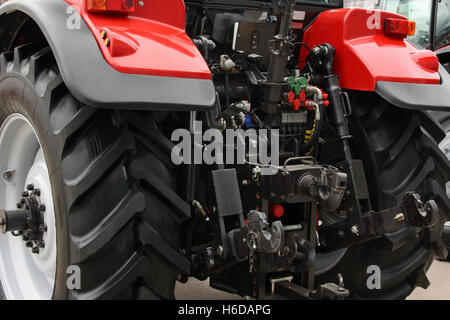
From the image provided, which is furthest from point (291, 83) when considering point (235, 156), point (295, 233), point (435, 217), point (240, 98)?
point (435, 217)

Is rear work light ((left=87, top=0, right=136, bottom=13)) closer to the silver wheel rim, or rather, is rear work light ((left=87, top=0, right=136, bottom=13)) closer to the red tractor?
the red tractor

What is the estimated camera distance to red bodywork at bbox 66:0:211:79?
1915 mm

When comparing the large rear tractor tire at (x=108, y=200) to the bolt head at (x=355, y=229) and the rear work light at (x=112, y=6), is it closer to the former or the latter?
the rear work light at (x=112, y=6)

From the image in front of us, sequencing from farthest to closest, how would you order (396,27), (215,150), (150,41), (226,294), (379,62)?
(226,294), (396,27), (379,62), (215,150), (150,41)

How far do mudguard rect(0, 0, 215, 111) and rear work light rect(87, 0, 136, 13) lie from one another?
0.05m

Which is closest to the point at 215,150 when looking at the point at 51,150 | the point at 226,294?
the point at 51,150

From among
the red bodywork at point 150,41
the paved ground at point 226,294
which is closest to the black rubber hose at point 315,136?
the red bodywork at point 150,41

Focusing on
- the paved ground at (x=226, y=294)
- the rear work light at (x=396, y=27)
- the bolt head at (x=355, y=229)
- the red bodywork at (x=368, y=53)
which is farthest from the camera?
the paved ground at (x=226, y=294)

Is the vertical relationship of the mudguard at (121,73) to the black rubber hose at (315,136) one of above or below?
above

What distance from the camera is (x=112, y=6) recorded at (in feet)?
6.73

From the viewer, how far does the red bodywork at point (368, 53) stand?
2.56m

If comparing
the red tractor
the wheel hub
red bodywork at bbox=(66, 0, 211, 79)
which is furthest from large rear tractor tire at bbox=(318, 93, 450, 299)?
the wheel hub

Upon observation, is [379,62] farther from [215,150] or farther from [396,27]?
[215,150]

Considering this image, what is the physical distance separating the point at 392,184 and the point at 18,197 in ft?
5.89
